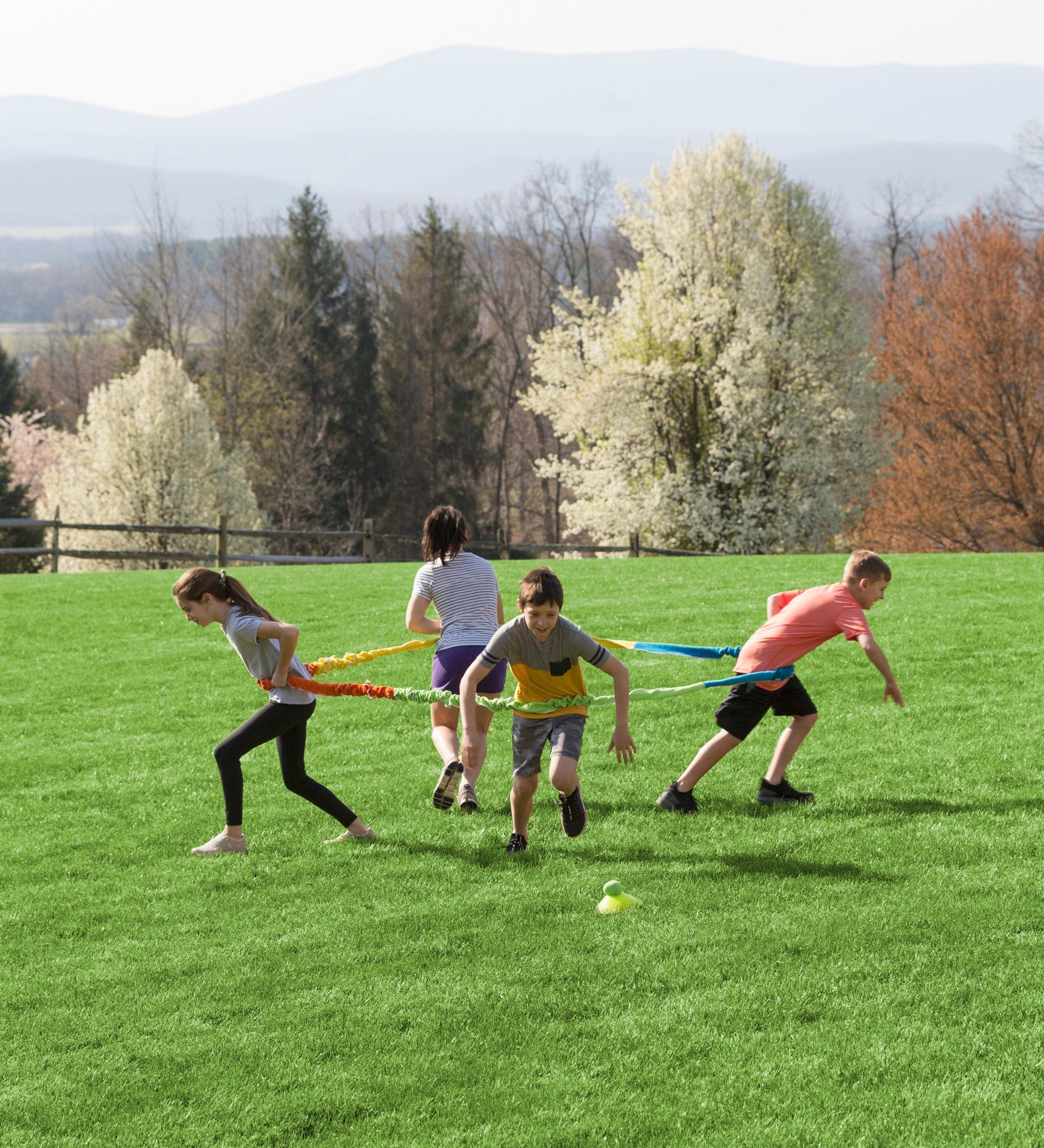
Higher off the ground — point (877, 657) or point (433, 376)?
point (433, 376)

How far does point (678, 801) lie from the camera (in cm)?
761

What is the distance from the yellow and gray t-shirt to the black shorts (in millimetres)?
1244

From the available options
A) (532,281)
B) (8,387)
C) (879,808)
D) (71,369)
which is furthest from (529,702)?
(71,369)

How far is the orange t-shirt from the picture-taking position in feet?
23.3

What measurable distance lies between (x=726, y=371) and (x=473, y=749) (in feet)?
94.8

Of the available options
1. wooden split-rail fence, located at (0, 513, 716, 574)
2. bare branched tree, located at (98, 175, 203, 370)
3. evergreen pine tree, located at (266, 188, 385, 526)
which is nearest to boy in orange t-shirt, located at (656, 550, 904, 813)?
wooden split-rail fence, located at (0, 513, 716, 574)

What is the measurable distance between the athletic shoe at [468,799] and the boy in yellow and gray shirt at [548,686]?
91cm

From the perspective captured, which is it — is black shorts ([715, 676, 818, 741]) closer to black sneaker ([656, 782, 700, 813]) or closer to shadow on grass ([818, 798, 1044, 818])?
black sneaker ([656, 782, 700, 813])

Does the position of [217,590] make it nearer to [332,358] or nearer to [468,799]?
[468,799]

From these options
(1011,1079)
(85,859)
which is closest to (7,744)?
(85,859)

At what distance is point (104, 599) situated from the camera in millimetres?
18062

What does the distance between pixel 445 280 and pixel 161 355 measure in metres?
24.4

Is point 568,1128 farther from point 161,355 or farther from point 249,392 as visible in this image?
point 249,392

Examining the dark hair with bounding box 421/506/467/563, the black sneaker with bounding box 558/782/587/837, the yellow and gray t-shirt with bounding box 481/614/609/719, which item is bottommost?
the black sneaker with bounding box 558/782/587/837
